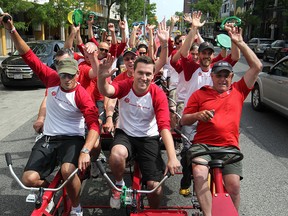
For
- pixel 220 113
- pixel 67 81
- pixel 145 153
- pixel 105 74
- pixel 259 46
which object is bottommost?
pixel 145 153

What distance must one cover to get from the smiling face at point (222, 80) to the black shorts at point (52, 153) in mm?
1573

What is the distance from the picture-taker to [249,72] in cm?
355

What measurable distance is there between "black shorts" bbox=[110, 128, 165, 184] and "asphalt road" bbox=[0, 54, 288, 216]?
0.71 metres

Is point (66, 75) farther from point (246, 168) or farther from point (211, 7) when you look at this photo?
point (211, 7)

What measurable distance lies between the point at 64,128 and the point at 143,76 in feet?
3.36

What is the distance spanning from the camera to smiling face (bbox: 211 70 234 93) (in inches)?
137

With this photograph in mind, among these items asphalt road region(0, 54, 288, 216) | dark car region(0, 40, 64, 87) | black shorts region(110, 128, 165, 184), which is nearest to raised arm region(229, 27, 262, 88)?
black shorts region(110, 128, 165, 184)

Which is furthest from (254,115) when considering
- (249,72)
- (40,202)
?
(40,202)

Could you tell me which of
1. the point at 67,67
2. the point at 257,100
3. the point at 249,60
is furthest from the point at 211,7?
the point at 67,67

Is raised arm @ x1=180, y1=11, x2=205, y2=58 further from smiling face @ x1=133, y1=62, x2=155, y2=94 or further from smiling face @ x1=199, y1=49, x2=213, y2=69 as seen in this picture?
smiling face @ x1=133, y1=62, x2=155, y2=94

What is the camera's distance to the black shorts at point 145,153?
3.50m

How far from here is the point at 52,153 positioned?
3.48 meters

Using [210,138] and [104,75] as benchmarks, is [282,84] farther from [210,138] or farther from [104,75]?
[104,75]

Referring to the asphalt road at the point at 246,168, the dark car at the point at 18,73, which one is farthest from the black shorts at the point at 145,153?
the dark car at the point at 18,73
